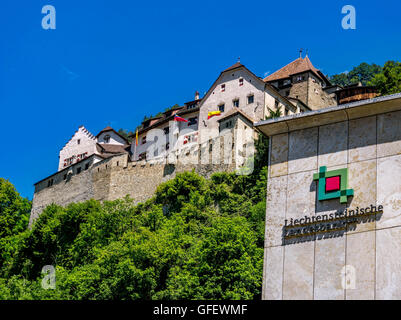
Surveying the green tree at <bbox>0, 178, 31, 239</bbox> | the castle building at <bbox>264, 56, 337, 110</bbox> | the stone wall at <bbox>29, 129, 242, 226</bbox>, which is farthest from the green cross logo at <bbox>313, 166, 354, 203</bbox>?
the green tree at <bbox>0, 178, 31, 239</bbox>

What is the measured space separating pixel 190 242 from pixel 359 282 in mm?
26540

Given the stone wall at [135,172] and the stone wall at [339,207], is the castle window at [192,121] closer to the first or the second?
the stone wall at [135,172]

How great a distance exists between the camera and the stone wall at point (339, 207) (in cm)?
1759

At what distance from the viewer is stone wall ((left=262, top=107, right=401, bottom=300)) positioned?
1759 centimetres

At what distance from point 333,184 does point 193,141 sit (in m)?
43.4

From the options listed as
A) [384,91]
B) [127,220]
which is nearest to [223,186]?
[127,220]

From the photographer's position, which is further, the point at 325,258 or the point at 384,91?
the point at 384,91

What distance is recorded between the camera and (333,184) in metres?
19.0

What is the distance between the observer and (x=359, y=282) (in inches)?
693

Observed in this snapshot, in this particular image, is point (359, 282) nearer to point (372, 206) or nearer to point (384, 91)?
point (372, 206)

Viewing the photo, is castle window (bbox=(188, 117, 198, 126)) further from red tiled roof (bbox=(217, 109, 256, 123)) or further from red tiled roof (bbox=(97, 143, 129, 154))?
red tiled roof (bbox=(97, 143, 129, 154))

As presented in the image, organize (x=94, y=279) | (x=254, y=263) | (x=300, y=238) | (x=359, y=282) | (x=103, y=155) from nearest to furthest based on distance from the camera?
1. (x=359, y=282)
2. (x=300, y=238)
3. (x=254, y=263)
4. (x=94, y=279)
5. (x=103, y=155)

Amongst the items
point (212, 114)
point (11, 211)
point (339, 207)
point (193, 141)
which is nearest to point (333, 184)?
point (339, 207)

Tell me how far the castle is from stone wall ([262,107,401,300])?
35082mm
